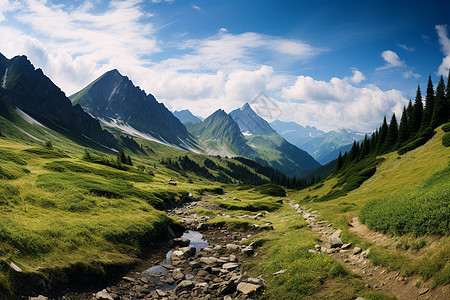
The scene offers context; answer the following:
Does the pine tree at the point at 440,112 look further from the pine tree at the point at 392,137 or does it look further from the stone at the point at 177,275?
the stone at the point at 177,275

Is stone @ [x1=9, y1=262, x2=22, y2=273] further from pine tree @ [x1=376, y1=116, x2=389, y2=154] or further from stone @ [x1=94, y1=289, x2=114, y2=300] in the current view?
pine tree @ [x1=376, y1=116, x2=389, y2=154]

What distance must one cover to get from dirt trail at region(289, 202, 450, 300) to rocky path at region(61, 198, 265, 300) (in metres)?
6.00

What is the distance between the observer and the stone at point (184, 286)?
16484mm

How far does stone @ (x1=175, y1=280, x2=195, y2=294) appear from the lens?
1648 centimetres

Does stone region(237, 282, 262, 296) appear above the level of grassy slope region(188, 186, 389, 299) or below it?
below

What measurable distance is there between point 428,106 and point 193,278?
4019 inches

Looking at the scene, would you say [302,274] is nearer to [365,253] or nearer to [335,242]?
[365,253]

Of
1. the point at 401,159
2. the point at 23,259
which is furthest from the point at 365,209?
the point at 401,159

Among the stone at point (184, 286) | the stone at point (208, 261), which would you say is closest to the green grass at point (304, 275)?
the stone at point (208, 261)

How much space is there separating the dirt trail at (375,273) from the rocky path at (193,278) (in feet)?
Result: 19.7

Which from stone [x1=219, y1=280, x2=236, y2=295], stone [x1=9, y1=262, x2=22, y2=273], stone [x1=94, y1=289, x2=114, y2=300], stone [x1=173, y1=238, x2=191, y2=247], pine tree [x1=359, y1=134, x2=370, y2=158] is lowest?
stone [x1=173, y1=238, x2=191, y2=247]

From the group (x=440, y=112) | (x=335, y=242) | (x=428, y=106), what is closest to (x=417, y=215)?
(x=335, y=242)

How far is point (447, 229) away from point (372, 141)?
4435 inches

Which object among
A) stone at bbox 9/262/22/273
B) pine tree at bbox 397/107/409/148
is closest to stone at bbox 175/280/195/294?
stone at bbox 9/262/22/273
